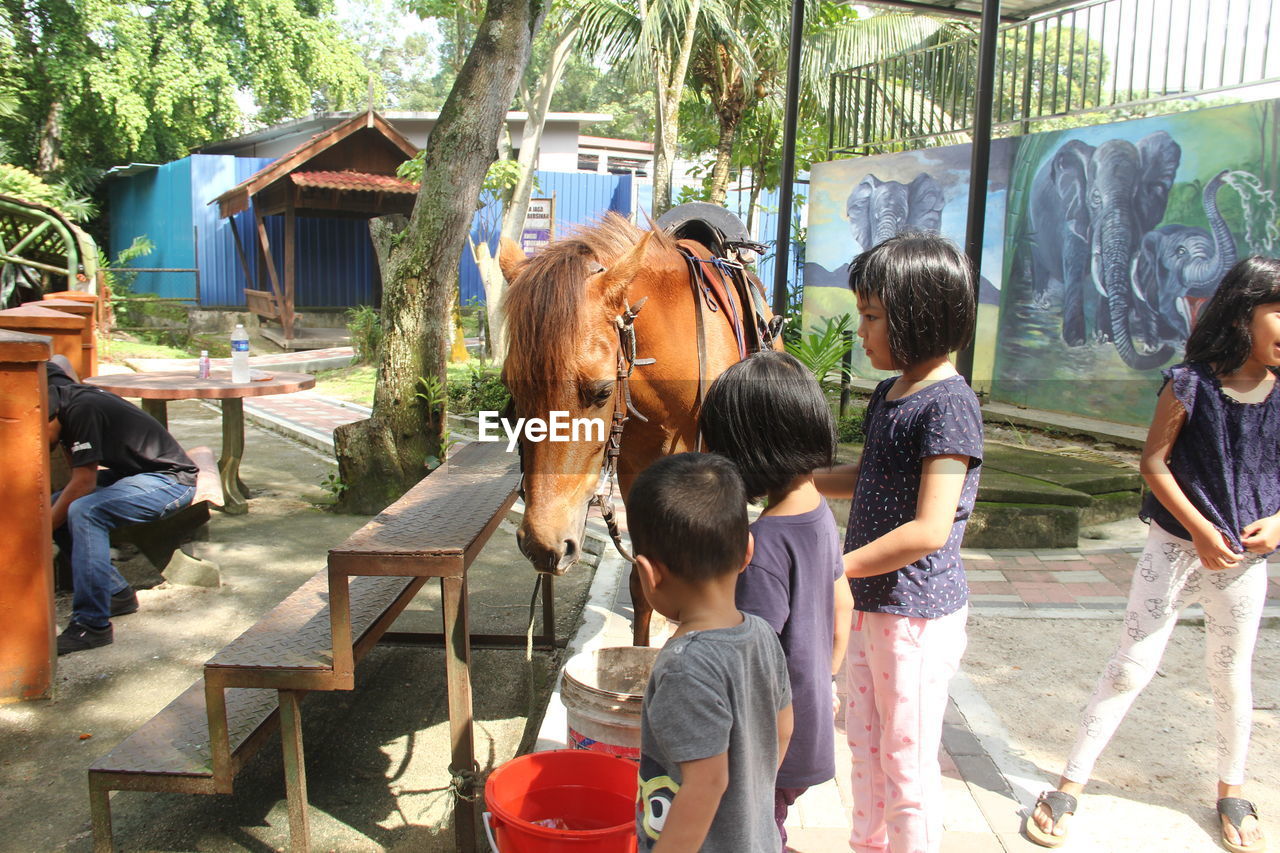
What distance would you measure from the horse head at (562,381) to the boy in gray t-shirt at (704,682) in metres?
0.91

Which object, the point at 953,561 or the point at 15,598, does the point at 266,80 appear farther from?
the point at 953,561

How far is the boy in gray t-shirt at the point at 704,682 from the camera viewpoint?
5.34ft

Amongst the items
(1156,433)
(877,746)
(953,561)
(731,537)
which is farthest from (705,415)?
(1156,433)

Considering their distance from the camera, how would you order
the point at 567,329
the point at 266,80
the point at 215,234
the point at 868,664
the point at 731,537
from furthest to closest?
1. the point at 266,80
2. the point at 215,234
3. the point at 567,329
4. the point at 868,664
5. the point at 731,537

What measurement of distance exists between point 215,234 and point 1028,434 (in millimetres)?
17892

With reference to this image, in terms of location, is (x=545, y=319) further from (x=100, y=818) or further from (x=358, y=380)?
(x=358, y=380)

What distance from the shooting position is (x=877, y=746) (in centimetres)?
245

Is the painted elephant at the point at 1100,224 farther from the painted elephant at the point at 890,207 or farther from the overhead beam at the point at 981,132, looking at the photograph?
the overhead beam at the point at 981,132

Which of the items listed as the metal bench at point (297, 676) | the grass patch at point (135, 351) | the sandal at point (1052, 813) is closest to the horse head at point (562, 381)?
the metal bench at point (297, 676)

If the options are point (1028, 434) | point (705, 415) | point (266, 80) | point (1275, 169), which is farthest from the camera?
point (266, 80)

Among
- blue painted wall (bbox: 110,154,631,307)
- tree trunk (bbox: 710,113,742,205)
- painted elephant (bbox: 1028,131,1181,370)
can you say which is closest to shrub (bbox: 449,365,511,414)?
tree trunk (bbox: 710,113,742,205)

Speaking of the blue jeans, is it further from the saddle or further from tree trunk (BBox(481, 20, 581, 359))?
tree trunk (BBox(481, 20, 581, 359))

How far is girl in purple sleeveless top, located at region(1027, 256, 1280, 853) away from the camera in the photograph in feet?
8.89

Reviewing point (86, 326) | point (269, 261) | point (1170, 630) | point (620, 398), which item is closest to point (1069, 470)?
point (1170, 630)
